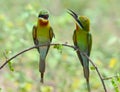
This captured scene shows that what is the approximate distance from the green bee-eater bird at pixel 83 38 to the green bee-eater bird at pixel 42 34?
0.34 ft

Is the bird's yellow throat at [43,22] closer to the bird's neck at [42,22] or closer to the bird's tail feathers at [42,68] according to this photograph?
the bird's neck at [42,22]

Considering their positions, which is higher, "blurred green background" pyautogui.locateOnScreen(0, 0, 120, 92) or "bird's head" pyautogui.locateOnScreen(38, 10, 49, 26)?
"bird's head" pyautogui.locateOnScreen(38, 10, 49, 26)

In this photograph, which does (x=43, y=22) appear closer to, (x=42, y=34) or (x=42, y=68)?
(x=42, y=34)

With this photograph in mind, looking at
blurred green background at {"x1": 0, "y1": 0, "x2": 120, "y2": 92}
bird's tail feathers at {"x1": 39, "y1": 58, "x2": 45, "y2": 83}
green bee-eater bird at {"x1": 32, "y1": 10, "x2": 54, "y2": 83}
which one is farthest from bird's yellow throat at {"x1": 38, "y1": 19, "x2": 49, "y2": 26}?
blurred green background at {"x1": 0, "y1": 0, "x2": 120, "y2": 92}

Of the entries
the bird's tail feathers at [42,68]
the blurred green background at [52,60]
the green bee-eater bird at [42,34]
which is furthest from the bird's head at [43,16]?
the blurred green background at [52,60]

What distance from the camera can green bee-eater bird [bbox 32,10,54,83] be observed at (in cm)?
168

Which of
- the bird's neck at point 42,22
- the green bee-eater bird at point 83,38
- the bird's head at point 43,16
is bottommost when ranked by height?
the green bee-eater bird at point 83,38

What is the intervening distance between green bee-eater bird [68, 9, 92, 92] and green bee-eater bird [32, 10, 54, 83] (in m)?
0.10

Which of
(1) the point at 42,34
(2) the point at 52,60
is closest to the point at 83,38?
(1) the point at 42,34

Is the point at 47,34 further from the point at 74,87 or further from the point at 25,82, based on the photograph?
the point at 74,87

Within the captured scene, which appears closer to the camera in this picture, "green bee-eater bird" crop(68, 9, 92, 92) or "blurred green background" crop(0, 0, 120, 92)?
"green bee-eater bird" crop(68, 9, 92, 92)

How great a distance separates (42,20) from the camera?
1.69 metres

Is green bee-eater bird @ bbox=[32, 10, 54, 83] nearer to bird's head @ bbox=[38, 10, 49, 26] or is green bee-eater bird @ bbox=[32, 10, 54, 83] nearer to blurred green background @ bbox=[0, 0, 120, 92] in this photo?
bird's head @ bbox=[38, 10, 49, 26]

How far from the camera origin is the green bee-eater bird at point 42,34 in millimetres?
1682
